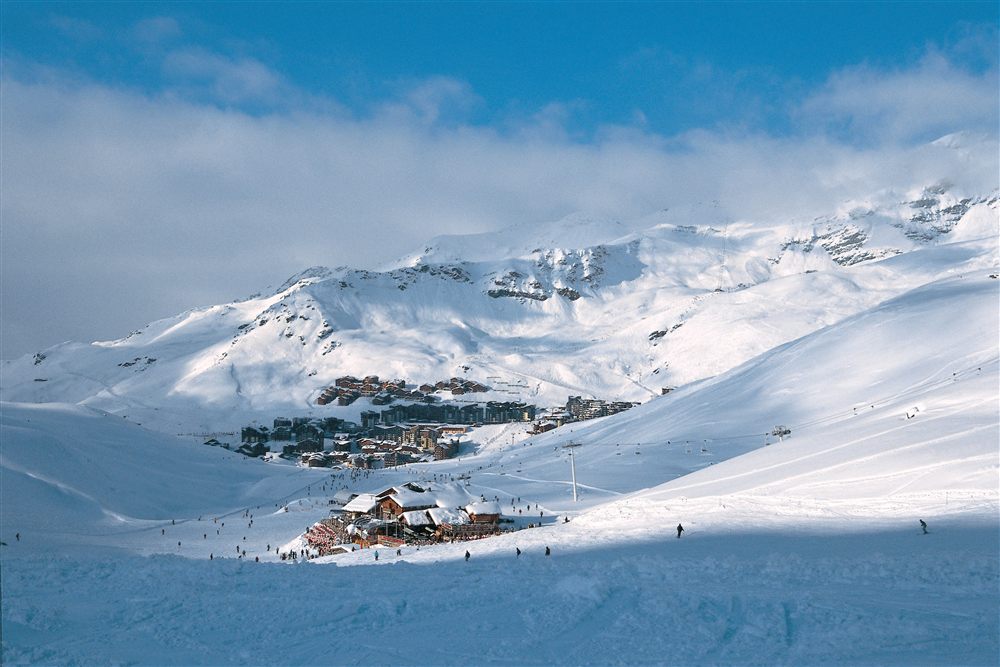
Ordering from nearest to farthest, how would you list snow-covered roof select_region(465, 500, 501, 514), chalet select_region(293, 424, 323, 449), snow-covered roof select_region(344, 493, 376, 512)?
snow-covered roof select_region(465, 500, 501, 514) < snow-covered roof select_region(344, 493, 376, 512) < chalet select_region(293, 424, 323, 449)

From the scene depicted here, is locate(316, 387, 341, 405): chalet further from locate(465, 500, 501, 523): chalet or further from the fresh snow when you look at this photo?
locate(465, 500, 501, 523): chalet

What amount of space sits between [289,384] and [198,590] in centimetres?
13003

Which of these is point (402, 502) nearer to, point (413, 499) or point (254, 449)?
point (413, 499)

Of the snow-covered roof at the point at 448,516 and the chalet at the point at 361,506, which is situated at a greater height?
the chalet at the point at 361,506

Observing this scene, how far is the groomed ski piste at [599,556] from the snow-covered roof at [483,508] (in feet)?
8.13

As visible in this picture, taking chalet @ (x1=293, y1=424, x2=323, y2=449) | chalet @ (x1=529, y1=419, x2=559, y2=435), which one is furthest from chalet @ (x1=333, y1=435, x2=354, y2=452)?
chalet @ (x1=529, y1=419, x2=559, y2=435)

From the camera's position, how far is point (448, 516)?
3941 centimetres

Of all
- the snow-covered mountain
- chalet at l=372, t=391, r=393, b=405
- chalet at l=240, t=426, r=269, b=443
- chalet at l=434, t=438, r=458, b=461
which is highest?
the snow-covered mountain

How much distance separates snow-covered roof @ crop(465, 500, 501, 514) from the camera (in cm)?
3919

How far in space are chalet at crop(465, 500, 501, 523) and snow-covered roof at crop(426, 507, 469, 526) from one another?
361 millimetres

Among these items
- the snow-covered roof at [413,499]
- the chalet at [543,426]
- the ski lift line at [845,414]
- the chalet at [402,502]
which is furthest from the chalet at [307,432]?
the snow-covered roof at [413,499]

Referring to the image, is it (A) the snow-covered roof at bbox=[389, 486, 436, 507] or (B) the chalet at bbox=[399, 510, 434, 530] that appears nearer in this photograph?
(B) the chalet at bbox=[399, 510, 434, 530]

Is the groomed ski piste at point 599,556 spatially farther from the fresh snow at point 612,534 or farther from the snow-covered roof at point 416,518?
the snow-covered roof at point 416,518

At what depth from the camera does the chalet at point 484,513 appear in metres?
38.9
